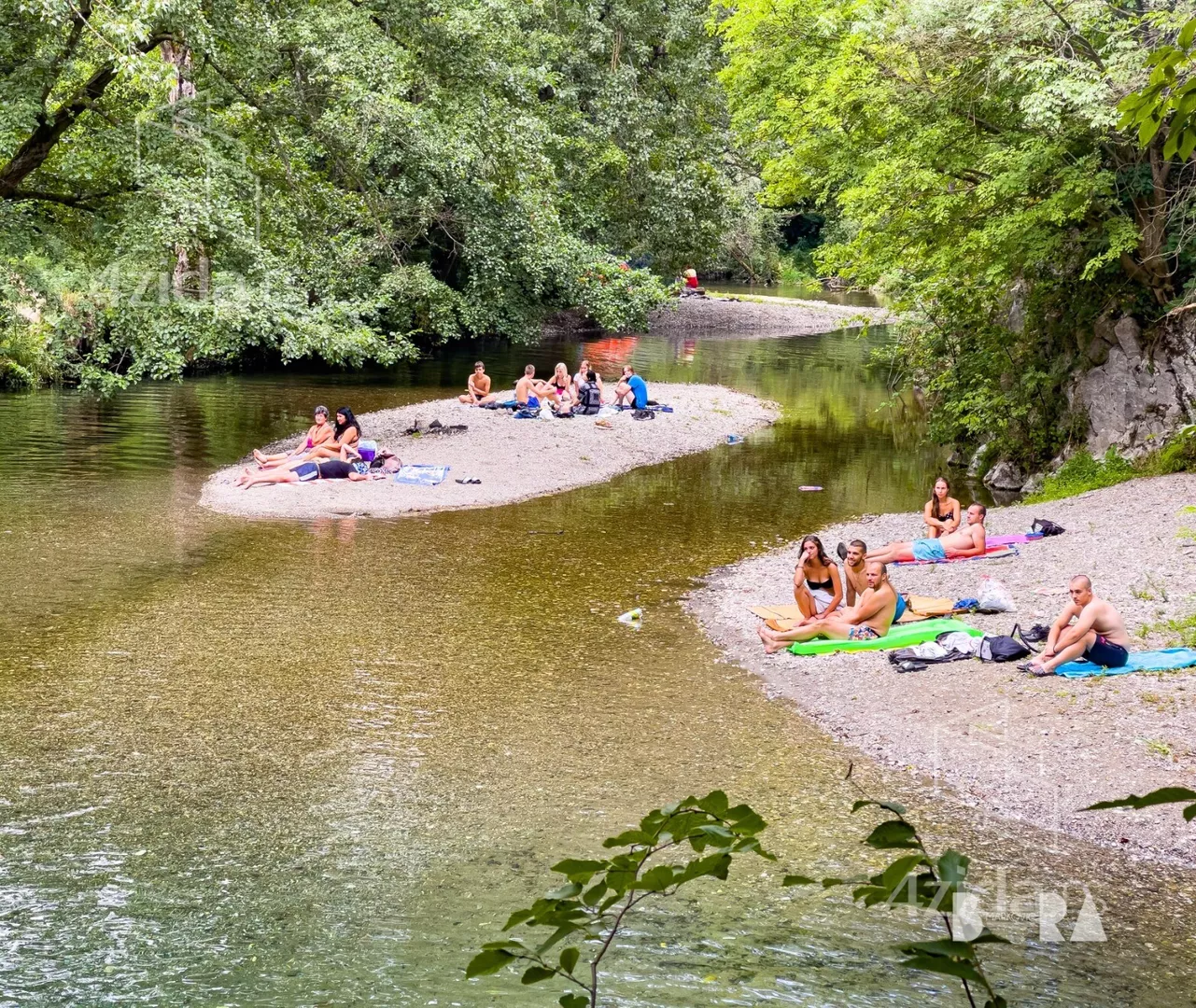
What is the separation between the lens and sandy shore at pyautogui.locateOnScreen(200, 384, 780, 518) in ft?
58.3

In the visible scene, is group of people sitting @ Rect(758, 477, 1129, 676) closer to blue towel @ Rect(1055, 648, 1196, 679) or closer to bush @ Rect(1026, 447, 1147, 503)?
blue towel @ Rect(1055, 648, 1196, 679)

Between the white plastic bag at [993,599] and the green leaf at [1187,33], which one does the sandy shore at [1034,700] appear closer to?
the white plastic bag at [993,599]

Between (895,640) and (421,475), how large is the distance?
31.8ft

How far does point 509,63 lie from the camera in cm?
2908

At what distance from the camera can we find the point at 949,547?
47.6 ft

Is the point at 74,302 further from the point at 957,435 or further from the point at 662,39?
the point at 662,39

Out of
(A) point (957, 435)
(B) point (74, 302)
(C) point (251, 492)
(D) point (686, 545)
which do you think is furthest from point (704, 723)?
(B) point (74, 302)

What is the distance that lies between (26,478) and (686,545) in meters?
10.2

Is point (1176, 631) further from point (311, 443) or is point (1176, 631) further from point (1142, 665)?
point (311, 443)

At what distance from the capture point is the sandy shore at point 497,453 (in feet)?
58.3

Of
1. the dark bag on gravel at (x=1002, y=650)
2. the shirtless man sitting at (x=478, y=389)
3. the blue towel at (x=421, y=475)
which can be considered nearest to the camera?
the dark bag on gravel at (x=1002, y=650)

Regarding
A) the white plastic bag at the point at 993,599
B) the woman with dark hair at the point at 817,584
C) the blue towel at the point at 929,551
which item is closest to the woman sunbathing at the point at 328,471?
the blue towel at the point at 929,551

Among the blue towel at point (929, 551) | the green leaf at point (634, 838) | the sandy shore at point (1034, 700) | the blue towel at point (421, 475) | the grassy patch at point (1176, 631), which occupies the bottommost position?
the sandy shore at point (1034, 700)

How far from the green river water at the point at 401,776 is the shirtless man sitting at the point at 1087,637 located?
2171mm
